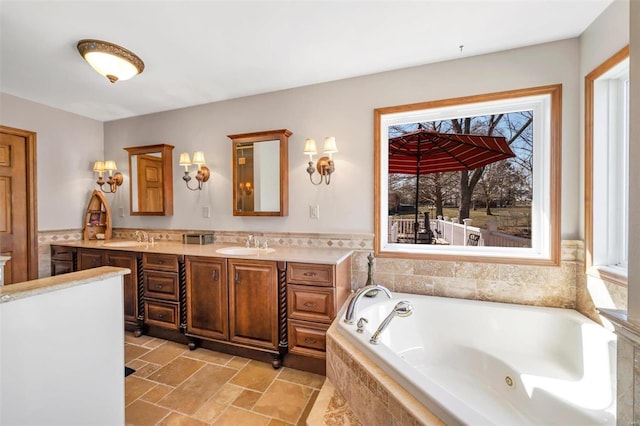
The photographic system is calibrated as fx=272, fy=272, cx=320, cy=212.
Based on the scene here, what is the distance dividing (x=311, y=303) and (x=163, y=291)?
1.44 meters

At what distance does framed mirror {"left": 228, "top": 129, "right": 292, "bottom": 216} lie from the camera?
2.65 meters

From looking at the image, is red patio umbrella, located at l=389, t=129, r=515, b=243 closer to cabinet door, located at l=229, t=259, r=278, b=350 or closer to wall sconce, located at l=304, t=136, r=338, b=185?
wall sconce, located at l=304, t=136, r=338, b=185

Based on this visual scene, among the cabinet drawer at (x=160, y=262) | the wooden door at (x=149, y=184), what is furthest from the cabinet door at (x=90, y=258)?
the wooden door at (x=149, y=184)

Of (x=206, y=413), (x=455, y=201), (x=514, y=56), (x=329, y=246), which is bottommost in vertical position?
(x=206, y=413)

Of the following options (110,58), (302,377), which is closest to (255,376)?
(302,377)

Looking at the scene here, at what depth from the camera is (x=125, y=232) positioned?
342 cm

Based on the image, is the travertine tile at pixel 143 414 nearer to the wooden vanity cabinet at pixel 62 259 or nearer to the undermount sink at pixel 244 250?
the undermount sink at pixel 244 250

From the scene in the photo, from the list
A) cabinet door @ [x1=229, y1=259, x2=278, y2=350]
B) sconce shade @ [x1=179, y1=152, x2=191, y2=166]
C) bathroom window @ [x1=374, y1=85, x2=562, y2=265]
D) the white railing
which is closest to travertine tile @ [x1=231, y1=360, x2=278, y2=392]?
cabinet door @ [x1=229, y1=259, x2=278, y2=350]

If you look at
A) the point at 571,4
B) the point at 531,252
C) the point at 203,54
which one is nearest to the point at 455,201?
the point at 531,252

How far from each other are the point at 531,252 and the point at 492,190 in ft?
1.80

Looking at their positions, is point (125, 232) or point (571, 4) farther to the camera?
point (125, 232)

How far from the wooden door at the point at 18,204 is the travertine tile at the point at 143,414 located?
2334mm

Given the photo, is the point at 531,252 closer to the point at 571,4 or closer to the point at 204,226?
the point at 571,4

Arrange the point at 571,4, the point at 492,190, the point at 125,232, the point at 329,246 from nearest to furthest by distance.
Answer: the point at 571,4 → the point at 492,190 → the point at 329,246 → the point at 125,232
